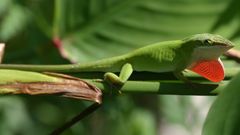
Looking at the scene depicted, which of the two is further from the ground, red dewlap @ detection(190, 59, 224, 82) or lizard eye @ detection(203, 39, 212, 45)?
lizard eye @ detection(203, 39, 212, 45)

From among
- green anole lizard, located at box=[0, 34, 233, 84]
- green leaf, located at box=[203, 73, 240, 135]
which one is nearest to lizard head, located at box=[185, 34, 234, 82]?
green anole lizard, located at box=[0, 34, 233, 84]

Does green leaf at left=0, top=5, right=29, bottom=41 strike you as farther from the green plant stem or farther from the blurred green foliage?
the green plant stem

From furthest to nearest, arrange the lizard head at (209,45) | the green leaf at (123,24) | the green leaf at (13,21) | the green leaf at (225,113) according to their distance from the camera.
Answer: the green leaf at (13,21)
the green leaf at (123,24)
the lizard head at (209,45)
the green leaf at (225,113)

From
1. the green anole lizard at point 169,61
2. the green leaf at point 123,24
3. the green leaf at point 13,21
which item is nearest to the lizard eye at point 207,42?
the green anole lizard at point 169,61

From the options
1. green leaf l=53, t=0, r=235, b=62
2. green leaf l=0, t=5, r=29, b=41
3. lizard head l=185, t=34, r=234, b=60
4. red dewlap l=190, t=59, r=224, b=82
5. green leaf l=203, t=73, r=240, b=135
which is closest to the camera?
green leaf l=203, t=73, r=240, b=135

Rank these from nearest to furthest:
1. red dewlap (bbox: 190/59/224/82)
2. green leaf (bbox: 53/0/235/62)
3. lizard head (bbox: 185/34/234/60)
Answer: red dewlap (bbox: 190/59/224/82)
lizard head (bbox: 185/34/234/60)
green leaf (bbox: 53/0/235/62)

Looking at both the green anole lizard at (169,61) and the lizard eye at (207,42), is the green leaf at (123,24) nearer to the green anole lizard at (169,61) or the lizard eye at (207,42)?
the green anole lizard at (169,61)

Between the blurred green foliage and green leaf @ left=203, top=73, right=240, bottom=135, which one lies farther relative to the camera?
the blurred green foliage
